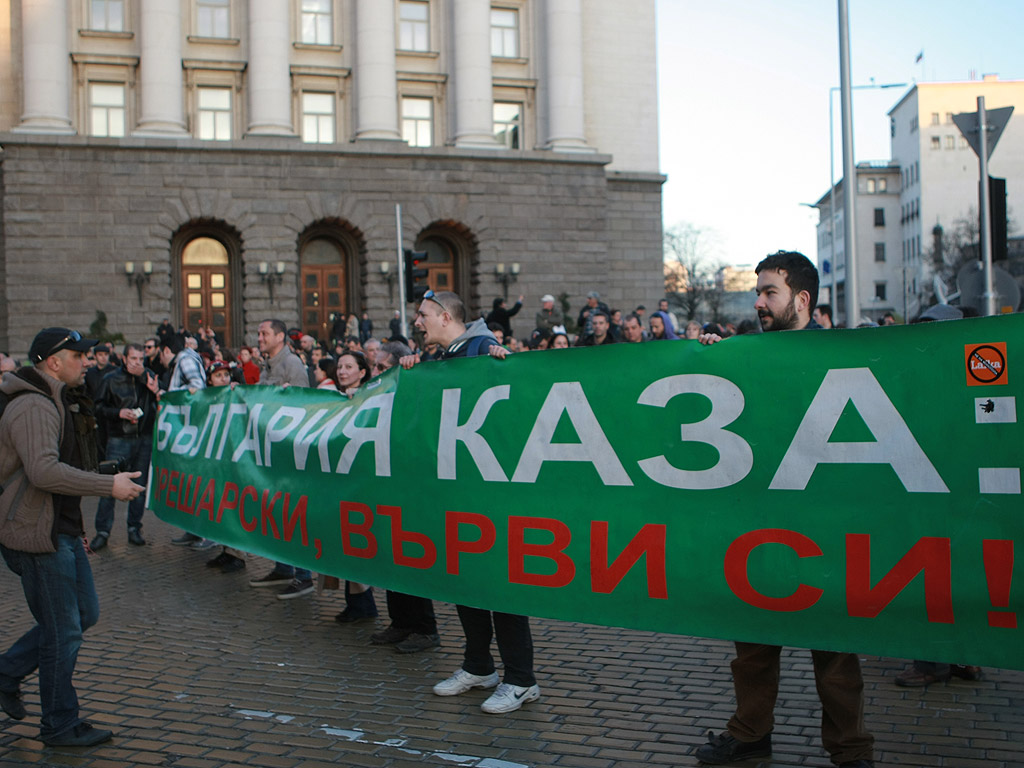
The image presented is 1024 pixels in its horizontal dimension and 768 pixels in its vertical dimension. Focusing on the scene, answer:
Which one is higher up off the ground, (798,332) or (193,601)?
(798,332)

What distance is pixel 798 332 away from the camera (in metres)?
4.66

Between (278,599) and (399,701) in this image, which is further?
(278,599)

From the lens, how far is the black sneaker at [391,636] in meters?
7.25

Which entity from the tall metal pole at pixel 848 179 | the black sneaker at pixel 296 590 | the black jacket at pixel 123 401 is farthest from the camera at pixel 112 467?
the tall metal pole at pixel 848 179

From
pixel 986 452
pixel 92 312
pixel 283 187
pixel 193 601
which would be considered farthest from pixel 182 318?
pixel 986 452

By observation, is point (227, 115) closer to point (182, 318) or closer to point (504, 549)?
point (182, 318)

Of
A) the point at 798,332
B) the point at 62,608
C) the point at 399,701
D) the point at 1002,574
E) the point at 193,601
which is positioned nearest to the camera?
the point at 1002,574

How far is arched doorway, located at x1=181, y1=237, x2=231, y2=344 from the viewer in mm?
35688

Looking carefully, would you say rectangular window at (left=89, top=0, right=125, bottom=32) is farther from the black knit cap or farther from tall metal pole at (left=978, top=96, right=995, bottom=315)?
the black knit cap

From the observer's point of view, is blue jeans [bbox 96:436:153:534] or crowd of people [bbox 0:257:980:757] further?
blue jeans [bbox 96:436:153:534]

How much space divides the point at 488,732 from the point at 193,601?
426 cm

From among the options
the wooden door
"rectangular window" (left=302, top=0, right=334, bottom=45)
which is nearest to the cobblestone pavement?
the wooden door

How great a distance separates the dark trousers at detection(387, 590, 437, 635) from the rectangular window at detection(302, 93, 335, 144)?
3279cm

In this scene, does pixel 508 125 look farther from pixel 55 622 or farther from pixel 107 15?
pixel 55 622
